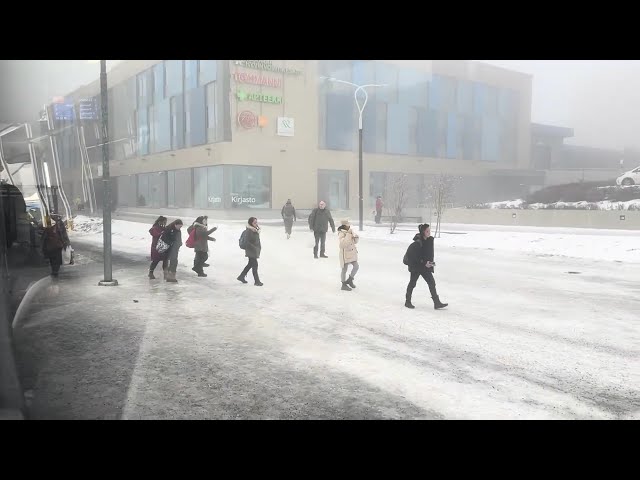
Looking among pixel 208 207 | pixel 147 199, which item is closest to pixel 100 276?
pixel 147 199

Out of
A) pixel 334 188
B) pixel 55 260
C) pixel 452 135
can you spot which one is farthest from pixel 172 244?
pixel 452 135

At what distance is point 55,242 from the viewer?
857 centimetres

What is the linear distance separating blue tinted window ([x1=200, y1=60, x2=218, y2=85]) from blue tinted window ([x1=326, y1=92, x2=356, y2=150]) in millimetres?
3108

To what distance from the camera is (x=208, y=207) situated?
501 inches

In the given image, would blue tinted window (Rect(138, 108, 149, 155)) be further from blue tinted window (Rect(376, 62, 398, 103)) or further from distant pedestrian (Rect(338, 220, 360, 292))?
blue tinted window (Rect(376, 62, 398, 103))

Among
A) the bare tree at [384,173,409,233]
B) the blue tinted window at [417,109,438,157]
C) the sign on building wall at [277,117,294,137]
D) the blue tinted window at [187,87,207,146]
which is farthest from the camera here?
the blue tinted window at [417,109,438,157]

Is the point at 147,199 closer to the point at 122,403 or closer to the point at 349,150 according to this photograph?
the point at 349,150

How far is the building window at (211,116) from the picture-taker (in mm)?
14914

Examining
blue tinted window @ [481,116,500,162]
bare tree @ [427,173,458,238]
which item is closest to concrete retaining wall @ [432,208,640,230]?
bare tree @ [427,173,458,238]

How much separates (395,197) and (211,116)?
7318 mm

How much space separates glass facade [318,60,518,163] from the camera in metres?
12.5

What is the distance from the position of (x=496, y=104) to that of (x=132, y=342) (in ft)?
67.0

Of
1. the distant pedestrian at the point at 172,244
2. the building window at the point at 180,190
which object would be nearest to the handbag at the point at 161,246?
the distant pedestrian at the point at 172,244

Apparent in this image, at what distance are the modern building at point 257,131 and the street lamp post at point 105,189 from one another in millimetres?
170
